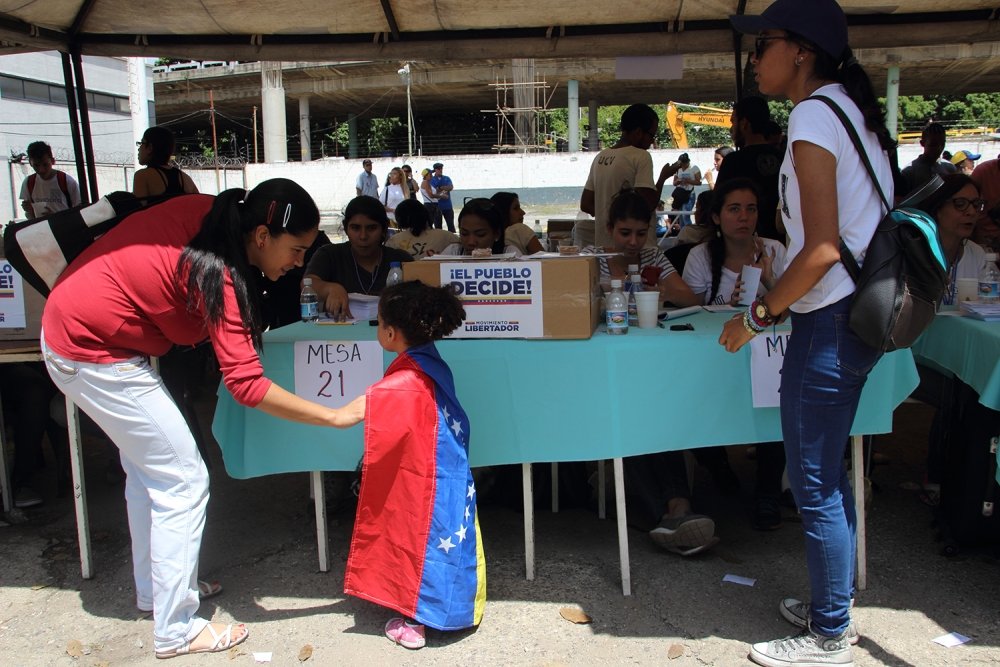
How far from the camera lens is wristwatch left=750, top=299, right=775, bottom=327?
213 cm

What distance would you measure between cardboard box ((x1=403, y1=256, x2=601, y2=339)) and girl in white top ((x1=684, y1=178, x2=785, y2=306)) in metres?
0.86

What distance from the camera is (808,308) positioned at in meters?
2.15

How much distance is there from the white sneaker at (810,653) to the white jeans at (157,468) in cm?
177

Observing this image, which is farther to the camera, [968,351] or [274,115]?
[274,115]

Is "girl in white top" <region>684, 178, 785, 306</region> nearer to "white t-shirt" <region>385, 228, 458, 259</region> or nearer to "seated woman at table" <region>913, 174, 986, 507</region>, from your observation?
"seated woman at table" <region>913, 174, 986, 507</region>

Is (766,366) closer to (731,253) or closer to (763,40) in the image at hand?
(731,253)

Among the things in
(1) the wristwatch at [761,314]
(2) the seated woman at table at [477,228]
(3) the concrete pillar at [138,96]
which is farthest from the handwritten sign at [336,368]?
(3) the concrete pillar at [138,96]

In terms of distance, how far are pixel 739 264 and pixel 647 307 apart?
787 millimetres

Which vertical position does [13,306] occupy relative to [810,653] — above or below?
above

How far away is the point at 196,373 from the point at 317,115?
35.0 meters

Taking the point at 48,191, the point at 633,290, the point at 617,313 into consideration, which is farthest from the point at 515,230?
the point at 48,191

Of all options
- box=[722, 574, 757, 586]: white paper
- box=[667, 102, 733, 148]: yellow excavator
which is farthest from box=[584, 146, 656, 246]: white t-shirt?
box=[667, 102, 733, 148]: yellow excavator

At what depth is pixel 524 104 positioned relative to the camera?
2805 cm

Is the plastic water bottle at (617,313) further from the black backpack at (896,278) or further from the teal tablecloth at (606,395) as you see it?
the black backpack at (896,278)
